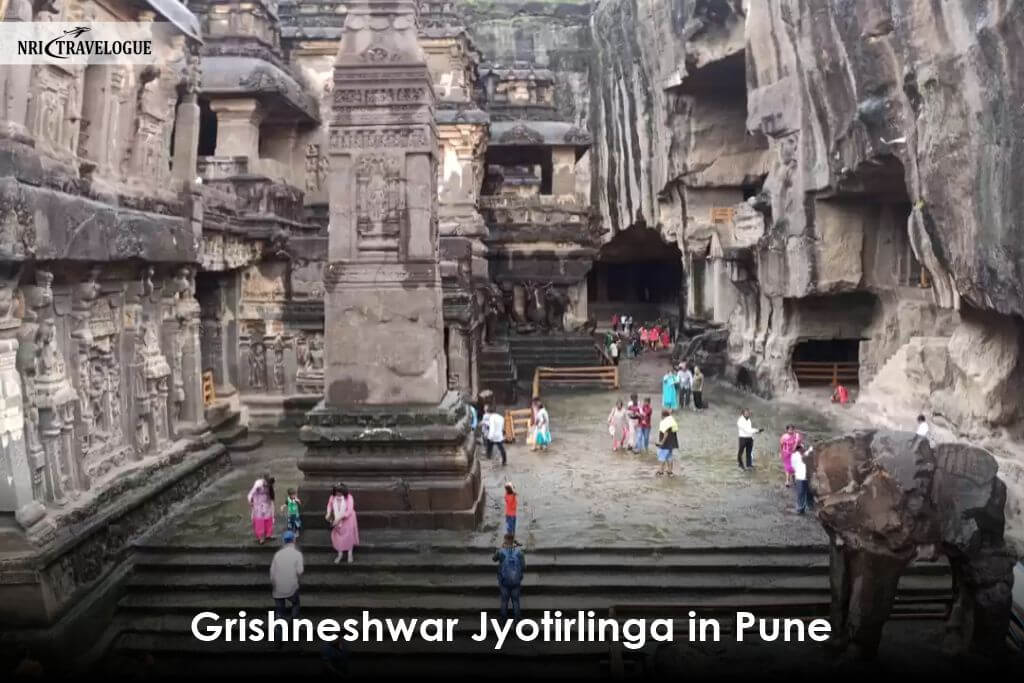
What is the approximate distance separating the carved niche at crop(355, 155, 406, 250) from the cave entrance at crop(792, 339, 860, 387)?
13936 millimetres

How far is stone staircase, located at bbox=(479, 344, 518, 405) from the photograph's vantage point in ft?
62.5

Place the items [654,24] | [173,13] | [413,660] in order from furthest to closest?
1. [654,24]
2. [173,13]
3. [413,660]

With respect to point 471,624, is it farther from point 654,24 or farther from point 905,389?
point 654,24

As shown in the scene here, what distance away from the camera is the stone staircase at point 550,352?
932 inches

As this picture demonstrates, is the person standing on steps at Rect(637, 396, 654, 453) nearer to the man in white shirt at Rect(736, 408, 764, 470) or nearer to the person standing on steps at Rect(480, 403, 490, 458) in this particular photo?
the man in white shirt at Rect(736, 408, 764, 470)

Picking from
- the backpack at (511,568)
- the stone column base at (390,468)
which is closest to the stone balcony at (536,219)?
the stone column base at (390,468)

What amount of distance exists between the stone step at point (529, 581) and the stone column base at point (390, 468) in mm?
815

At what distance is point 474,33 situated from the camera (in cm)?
3616

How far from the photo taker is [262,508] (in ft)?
29.4

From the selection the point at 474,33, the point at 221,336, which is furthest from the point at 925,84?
the point at 474,33

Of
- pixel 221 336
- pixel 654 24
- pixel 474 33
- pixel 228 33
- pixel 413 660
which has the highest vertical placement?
pixel 474 33

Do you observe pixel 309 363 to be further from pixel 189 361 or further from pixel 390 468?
pixel 390 468

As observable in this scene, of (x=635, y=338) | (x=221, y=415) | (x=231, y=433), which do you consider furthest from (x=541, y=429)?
(x=635, y=338)

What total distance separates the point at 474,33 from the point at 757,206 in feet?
67.5
